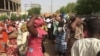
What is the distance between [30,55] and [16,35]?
364 centimetres

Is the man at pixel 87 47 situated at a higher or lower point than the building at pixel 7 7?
higher

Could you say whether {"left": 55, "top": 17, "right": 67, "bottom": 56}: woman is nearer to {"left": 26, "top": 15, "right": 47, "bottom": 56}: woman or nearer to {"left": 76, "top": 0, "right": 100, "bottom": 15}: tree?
{"left": 26, "top": 15, "right": 47, "bottom": 56}: woman

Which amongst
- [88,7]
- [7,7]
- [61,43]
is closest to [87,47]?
[61,43]

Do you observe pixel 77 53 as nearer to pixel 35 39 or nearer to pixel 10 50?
pixel 35 39

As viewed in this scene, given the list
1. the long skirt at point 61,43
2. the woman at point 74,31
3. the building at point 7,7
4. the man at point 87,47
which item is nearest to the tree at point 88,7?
the building at point 7,7

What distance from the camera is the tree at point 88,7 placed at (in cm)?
6321

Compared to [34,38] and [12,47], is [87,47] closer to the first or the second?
[34,38]

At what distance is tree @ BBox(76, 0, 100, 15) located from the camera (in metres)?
63.2

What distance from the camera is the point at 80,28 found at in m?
7.71

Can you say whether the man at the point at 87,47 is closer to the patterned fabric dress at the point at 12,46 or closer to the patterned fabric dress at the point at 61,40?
the patterned fabric dress at the point at 12,46

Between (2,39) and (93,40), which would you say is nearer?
(93,40)

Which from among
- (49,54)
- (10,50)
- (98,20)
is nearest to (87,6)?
(49,54)

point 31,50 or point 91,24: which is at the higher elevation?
point 91,24

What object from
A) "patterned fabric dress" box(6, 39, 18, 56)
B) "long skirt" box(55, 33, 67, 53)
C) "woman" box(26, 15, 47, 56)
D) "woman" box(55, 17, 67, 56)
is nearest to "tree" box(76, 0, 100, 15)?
"woman" box(55, 17, 67, 56)
